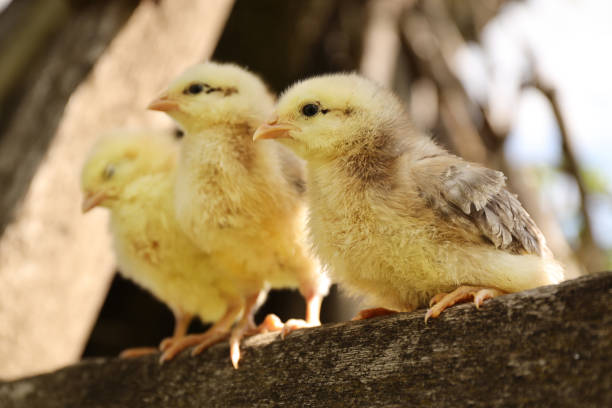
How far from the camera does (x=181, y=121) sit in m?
2.07

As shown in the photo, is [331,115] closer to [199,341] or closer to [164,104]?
[164,104]

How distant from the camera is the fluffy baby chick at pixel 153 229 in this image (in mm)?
2100

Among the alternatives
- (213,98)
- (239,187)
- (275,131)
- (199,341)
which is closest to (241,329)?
(199,341)

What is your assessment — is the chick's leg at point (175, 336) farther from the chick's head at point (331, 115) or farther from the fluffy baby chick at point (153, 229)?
the chick's head at point (331, 115)

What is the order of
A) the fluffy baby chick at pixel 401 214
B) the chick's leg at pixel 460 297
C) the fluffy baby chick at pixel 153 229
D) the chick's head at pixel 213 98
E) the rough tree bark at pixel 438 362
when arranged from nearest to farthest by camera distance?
1. the rough tree bark at pixel 438 362
2. the chick's leg at pixel 460 297
3. the fluffy baby chick at pixel 401 214
4. the chick's head at pixel 213 98
5. the fluffy baby chick at pixel 153 229

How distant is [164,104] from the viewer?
206cm

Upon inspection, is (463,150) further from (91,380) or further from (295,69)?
(91,380)

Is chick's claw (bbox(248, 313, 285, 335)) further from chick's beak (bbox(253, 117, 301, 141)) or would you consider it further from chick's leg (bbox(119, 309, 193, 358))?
chick's beak (bbox(253, 117, 301, 141))

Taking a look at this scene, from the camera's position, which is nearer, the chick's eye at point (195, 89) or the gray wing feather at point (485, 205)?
the gray wing feather at point (485, 205)

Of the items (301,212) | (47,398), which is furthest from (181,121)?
(47,398)

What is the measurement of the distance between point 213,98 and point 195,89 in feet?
0.32

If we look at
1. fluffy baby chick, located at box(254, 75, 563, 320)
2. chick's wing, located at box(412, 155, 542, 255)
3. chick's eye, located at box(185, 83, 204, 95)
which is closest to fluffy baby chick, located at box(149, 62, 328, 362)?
chick's eye, located at box(185, 83, 204, 95)

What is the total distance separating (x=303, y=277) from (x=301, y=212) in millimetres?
215

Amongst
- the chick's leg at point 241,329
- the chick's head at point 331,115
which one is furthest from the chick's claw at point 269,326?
the chick's head at point 331,115
